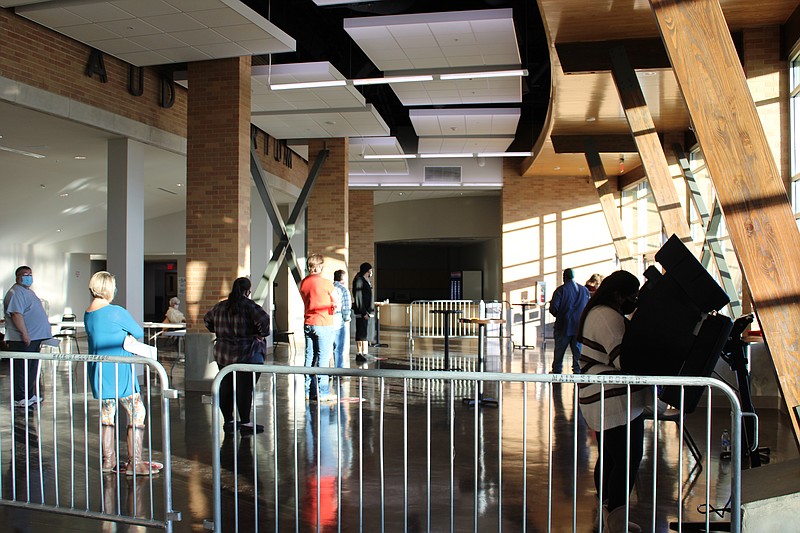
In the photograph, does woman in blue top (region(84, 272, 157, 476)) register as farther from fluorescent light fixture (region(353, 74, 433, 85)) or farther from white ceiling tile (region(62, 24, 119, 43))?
fluorescent light fixture (region(353, 74, 433, 85))

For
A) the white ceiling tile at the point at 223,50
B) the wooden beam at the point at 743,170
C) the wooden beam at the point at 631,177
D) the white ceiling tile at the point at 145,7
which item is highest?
the white ceiling tile at the point at 223,50

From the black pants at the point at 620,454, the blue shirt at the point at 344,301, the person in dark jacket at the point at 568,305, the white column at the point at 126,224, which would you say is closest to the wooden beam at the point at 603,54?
the person in dark jacket at the point at 568,305

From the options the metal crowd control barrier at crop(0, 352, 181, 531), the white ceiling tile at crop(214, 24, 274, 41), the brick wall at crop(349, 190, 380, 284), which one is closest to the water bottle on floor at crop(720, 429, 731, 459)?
the metal crowd control barrier at crop(0, 352, 181, 531)

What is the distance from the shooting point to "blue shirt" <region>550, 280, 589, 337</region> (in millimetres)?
10117

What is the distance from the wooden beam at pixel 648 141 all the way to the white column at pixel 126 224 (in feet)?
23.3

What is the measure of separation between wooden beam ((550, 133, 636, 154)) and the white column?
8.60 meters

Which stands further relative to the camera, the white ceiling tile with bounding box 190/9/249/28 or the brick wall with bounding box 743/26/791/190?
the brick wall with bounding box 743/26/791/190

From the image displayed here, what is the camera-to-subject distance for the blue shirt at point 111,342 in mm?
5285

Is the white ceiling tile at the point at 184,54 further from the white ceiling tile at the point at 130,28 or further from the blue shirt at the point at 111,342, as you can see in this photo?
the blue shirt at the point at 111,342

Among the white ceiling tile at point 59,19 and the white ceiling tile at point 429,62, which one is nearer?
the white ceiling tile at point 59,19

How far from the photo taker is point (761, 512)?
148 inches

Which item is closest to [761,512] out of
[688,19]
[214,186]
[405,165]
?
[688,19]

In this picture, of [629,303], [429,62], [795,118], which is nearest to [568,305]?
[795,118]

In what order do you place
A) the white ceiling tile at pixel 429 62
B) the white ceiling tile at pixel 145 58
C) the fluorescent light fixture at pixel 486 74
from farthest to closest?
the fluorescent light fixture at pixel 486 74 → the white ceiling tile at pixel 429 62 → the white ceiling tile at pixel 145 58
